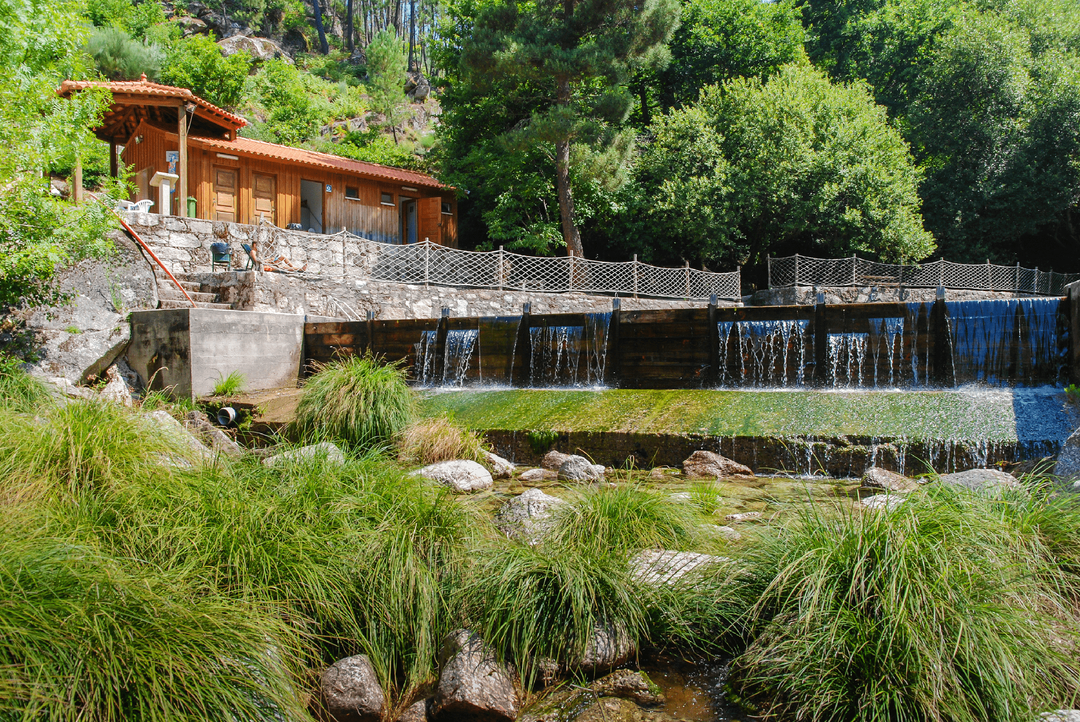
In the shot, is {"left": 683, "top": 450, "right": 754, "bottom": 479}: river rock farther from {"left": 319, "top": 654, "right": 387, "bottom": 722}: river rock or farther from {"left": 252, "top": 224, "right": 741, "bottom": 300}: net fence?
{"left": 252, "top": 224, "right": 741, "bottom": 300}: net fence

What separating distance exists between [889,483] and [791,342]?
376cm

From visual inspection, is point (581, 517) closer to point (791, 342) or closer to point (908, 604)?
point (908, 604)

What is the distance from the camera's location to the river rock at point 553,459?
7723 millimetres

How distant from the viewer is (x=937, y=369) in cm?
881

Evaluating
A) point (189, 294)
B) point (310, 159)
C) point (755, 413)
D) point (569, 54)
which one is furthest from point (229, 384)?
point (569, 54)

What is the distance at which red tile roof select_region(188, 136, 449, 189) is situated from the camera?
1928cm

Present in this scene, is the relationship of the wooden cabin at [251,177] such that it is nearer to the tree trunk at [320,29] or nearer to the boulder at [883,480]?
the boulder at [883,480]

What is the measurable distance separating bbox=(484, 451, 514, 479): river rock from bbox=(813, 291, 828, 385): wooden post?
4.63 meters

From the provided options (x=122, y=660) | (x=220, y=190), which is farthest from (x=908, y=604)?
(x=220, y=190)

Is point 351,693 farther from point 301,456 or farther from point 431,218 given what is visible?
point 431,218

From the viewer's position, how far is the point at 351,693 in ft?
9.45

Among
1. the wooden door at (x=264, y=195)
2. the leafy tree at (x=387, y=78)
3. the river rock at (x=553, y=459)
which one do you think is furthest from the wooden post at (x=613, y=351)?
the leafy tree at (x=387, y=78)

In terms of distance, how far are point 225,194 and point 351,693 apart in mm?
20215

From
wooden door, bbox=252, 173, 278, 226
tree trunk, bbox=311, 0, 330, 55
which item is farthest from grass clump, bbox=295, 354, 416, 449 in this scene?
tree trunk, bbox=311, 0, 330, 55
